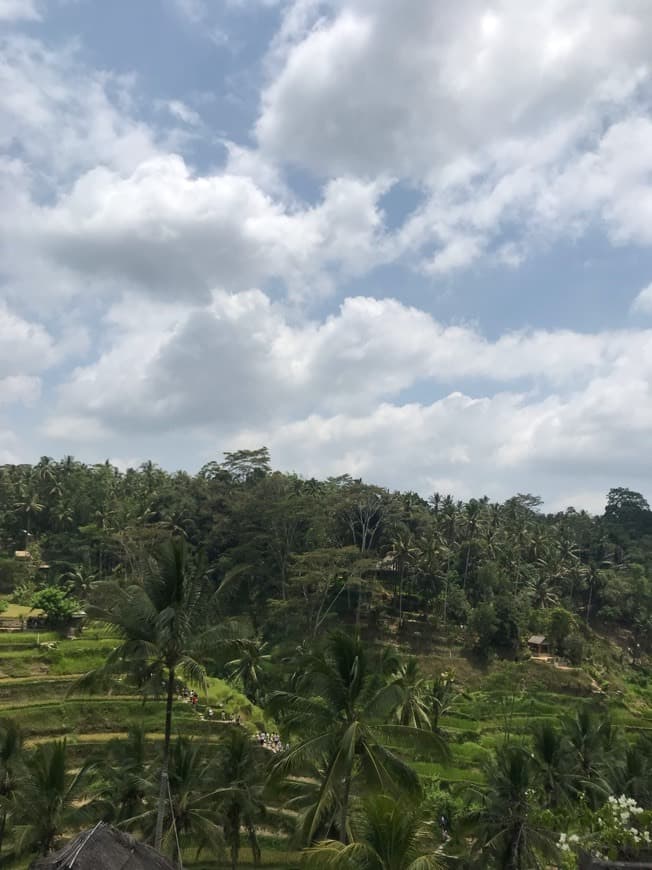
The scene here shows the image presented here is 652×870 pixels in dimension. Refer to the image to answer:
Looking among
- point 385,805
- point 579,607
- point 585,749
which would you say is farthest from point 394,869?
point 579,607

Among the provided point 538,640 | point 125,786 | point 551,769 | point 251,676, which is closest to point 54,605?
point 251,676

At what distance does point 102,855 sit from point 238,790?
10.1 metres

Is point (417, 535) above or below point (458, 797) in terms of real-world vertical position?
above

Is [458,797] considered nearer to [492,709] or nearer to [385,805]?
[492,709]

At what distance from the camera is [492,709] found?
47844 mm

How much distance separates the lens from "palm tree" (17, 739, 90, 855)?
1691 centimetres

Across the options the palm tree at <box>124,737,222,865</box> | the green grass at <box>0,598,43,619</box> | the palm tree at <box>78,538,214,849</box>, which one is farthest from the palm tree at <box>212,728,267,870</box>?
the green grass at <box>0,598,43,619</box>

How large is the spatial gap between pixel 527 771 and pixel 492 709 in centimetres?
3087

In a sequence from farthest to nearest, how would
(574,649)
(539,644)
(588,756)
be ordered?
(539,644) → (574,649) → (588,756)

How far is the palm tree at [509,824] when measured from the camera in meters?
18.2

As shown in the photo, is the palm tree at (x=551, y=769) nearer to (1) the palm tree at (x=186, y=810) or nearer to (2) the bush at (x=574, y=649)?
(1) the palm tree at (x=186, y=810)

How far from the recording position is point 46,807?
17.0 metres

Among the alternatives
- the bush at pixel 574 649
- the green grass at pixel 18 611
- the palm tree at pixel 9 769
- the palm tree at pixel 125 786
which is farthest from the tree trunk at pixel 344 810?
the bush at pixel 574 649

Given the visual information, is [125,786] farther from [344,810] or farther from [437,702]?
[437,702]
